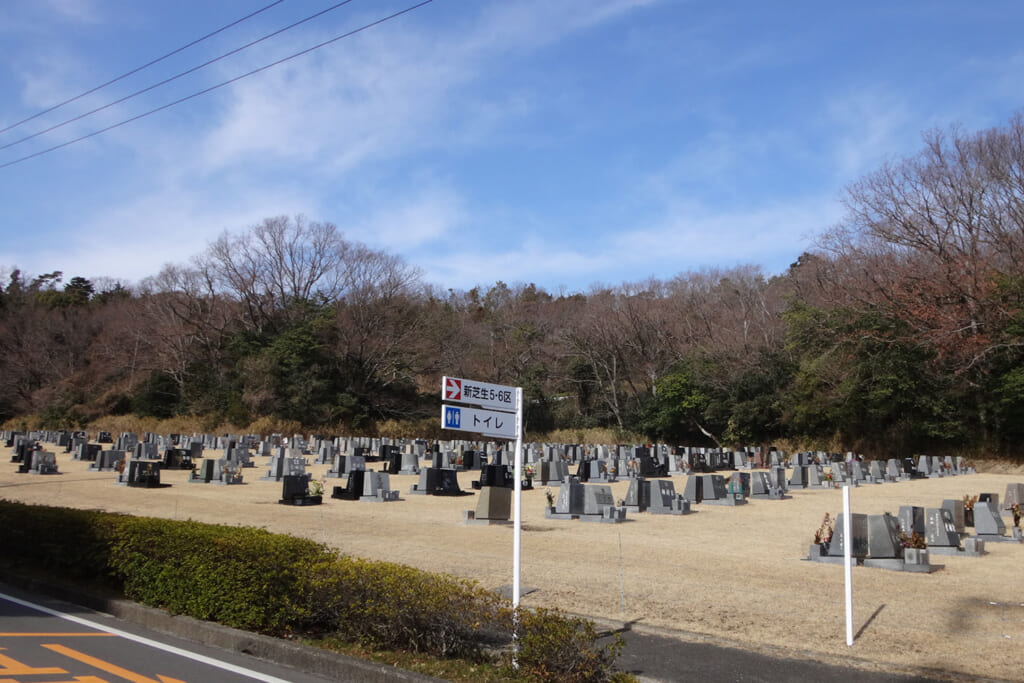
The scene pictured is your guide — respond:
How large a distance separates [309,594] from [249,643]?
61 cm

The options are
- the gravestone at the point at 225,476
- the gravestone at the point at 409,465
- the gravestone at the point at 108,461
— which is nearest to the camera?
the gravestone at the point at 225,476

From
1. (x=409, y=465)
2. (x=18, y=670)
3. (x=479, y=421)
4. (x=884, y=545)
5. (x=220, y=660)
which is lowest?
(x=220, y=660)

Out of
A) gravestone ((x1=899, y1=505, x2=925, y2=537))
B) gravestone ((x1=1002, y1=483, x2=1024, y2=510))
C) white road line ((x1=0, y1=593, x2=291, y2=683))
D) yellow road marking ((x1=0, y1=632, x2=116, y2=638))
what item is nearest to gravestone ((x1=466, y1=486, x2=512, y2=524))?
gravestone ((x1=899, y1=505, x2=925, y2=537))

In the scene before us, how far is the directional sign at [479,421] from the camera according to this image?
598 centimetres

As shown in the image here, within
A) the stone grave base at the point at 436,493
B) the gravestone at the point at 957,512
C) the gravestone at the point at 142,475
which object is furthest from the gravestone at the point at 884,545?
the gravestone at the point at 142,475

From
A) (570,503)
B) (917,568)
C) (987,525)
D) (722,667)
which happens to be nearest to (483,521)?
(570,503)

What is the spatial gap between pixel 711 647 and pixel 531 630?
217cm

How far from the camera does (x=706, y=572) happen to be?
1076cm

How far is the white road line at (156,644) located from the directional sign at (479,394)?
2437 millimetres

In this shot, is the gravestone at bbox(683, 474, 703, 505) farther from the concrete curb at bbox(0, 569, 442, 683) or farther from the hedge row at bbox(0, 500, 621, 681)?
the concrete curb at bbox(0, 569, 442, 683)

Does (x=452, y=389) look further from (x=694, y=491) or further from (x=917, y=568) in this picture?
(x=694, y=491)

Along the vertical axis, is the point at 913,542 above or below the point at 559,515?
above

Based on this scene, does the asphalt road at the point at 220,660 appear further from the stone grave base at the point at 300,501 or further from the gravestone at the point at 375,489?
the gravestone at the point at 375,489

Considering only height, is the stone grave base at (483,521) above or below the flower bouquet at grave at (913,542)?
below
